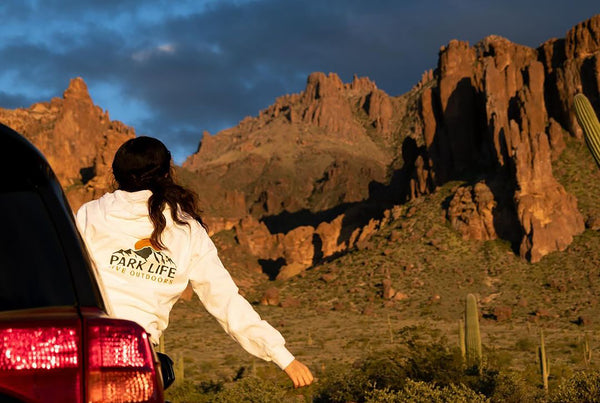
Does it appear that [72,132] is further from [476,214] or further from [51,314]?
[51,314]

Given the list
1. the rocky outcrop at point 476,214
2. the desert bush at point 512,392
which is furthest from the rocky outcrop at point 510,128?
the desert bush at point 512,392

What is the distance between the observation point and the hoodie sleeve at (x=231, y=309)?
3820mm

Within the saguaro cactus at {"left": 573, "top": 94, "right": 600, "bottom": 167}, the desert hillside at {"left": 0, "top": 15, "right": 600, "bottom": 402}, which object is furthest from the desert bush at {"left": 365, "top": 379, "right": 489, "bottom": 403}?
the desert hillside at {"left": 0, "top": 15, "right": 600, "bottom": 402}

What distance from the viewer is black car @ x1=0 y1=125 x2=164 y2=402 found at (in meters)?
1.78

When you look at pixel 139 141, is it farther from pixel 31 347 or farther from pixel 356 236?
pixel 356 236

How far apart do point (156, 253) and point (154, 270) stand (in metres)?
0.09

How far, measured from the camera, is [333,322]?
2672 inches

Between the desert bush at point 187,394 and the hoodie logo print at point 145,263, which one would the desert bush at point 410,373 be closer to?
the desert bush at point 187,394

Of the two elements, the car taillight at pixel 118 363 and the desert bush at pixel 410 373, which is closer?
the car taillight at pixel 118 363

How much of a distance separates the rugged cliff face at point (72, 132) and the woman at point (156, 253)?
89.6 metres

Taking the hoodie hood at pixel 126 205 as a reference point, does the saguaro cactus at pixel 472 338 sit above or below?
above

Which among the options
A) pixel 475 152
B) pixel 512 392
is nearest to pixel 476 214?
pixel 475 152

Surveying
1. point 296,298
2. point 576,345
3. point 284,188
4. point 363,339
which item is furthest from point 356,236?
point 284,188

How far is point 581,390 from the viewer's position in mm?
19078
